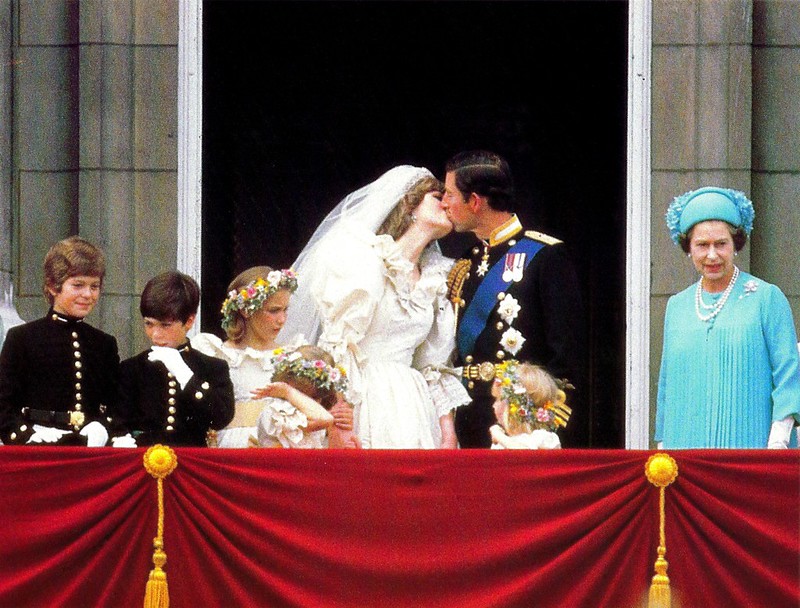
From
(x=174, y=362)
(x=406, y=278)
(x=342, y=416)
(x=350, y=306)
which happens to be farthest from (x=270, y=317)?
(x=174, y=362)

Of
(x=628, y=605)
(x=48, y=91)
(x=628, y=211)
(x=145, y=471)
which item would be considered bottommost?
(x=628, y=605)

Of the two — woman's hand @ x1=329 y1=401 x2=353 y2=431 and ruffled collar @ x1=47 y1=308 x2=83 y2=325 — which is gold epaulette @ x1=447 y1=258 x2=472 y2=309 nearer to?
woman's hand @ x1=329 y1=401 x2=353 y2=431

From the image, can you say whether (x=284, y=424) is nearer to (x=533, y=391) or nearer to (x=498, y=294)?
(x=533, y=391)

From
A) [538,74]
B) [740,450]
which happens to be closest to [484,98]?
A: [538,74]

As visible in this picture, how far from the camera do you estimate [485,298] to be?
665cm

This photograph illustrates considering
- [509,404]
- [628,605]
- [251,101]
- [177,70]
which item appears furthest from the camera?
[251,101]

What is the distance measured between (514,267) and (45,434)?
1.89 m

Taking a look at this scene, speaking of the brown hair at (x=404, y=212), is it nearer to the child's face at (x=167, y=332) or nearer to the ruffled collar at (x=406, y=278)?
the ruffled collar at (x=406, y=278)

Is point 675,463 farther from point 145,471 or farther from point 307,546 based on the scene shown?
point 145,471

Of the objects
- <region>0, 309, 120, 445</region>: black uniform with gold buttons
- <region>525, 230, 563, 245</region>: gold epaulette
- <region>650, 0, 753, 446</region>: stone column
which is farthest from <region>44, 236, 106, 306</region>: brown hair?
<region>650, 0, 753, 446</region>: stone column

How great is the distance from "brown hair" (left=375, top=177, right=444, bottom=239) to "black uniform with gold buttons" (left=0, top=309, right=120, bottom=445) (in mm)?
1363

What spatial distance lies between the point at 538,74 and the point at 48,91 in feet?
9.24

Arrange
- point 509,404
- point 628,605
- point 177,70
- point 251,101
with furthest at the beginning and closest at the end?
point 251,101 → point 177,70 → point 509,404 → point 628,605

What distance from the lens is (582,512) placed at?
17.5 ft
